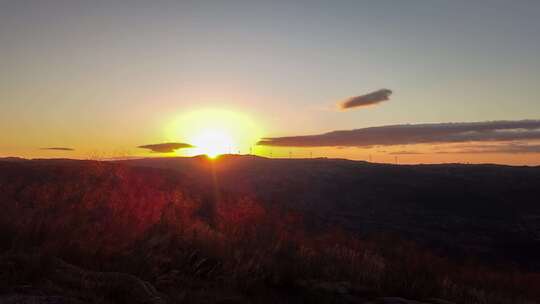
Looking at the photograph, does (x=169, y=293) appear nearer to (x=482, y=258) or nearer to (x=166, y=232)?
(x=166, y=232)

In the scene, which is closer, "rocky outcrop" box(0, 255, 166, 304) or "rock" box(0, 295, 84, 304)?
"rock" box(0, 295, 84, 304)

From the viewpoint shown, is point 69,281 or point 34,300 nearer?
point 34,300

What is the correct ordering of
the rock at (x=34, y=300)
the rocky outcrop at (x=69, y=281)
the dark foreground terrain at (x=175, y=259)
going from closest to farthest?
the rock at (x=34, y=300), the rocky outcrop at (x=69, y=281), the dark foreground terrain at (x=175, y=259)

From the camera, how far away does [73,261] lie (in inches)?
266

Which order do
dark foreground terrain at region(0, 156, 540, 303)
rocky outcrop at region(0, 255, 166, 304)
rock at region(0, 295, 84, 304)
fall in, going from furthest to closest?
dark foreground terrain at region(0, 156, 540, 303) → rocky outcrop at region(0, 255, 166, 304) → rock at region(0, 295, 84, 304)

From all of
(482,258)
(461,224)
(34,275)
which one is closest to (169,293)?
(34,275)

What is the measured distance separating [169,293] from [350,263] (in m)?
4.41

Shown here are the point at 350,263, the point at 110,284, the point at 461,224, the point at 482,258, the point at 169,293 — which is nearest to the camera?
the point at 110,284

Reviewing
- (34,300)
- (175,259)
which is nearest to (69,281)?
(34,300)

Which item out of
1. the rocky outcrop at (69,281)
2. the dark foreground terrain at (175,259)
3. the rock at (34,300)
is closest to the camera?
the rock at (34,300)

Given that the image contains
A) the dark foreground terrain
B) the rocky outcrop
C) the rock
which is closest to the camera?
the rock

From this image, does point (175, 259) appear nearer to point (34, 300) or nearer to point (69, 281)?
point (69, 281)

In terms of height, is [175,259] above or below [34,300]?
below

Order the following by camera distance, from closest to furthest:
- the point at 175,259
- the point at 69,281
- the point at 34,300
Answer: the point at 34,300 < the point at 69,281 < the point at 175,259
